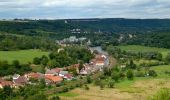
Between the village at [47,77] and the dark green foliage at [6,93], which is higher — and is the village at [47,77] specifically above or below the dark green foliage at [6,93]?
below

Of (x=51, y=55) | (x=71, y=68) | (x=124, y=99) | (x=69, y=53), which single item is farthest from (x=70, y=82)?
(x=69, y=53)

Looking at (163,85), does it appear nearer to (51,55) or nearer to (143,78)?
(143,78)

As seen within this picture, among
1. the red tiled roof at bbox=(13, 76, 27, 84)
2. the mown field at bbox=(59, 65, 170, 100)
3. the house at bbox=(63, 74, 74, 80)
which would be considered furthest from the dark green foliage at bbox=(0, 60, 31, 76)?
the mown field at bbox=(59, 65, 170, 100)

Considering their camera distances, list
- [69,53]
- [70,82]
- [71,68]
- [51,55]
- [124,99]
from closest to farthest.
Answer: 1. [124,99]
2. [70,82]
3. [71,68]
4. [51,55]
5. [69,53]

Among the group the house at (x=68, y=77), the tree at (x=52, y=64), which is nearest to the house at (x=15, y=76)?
the house at (x=68, y=77)

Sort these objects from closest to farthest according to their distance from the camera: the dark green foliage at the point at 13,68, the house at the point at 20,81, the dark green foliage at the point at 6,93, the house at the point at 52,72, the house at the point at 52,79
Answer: the dark green foliage at the point at 6,93 < the house at the point at 20,81 < the house at the point at 52,79 < the dark green foliage at the point at 13,68 < the house at the point at 52,72

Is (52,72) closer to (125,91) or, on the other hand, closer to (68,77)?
(68,77)

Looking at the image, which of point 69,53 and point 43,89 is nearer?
point 43,89

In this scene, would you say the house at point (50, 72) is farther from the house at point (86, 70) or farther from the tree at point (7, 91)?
the tree at point (7, 91)
